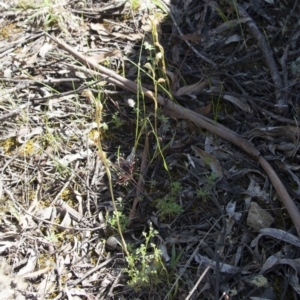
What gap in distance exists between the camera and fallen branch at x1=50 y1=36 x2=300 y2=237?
250 cm

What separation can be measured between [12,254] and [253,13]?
188 cm

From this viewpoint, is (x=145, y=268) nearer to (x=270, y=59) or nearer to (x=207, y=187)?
(x=207, y=187)

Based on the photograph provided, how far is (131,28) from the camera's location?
3.44 metres

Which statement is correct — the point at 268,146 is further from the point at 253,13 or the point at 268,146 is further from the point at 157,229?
the point at 253,13

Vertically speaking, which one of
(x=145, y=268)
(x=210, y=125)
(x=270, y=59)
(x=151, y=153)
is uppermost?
(x=270, y=59)

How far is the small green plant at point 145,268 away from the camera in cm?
233

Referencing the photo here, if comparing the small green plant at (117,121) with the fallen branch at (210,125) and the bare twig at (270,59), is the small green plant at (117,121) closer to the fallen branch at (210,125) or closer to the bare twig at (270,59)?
the fallen branch at (210,125)

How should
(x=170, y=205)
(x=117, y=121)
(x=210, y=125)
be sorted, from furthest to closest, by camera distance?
(x=117, y=121)
(x=210, y=125)
(x=170, y=205)

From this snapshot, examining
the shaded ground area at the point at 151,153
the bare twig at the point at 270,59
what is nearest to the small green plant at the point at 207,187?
Result: the shaded ground area at the point at 151,153

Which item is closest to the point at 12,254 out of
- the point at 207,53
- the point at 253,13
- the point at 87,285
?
the point at 87,285

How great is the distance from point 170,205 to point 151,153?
0.34 m

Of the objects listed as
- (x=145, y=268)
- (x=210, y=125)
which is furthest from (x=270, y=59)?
(x=145, y=268)

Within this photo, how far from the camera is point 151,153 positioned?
2.81 meters

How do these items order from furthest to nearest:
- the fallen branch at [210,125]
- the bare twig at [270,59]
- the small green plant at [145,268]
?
the bare twig at [270,59], the fallen branch at [210,125], the small green plant at [145,268]
